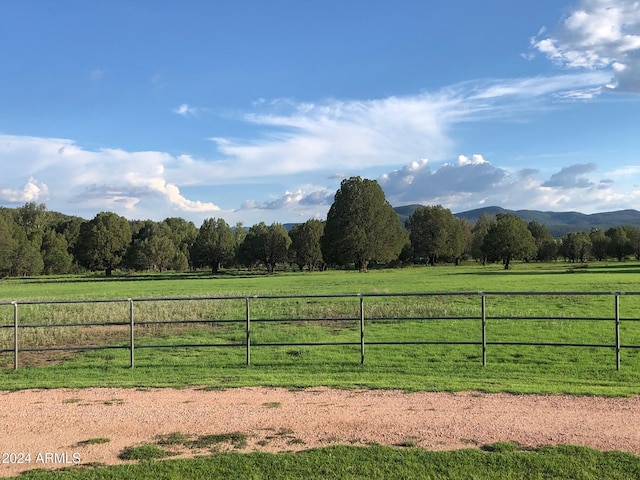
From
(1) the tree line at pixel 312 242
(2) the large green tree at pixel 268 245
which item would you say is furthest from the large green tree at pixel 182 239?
(2) the large green tree at pixel 268 245

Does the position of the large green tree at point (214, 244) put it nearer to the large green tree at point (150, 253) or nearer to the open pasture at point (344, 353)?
the large green tree at point (150, 253)

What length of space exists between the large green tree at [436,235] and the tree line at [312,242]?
21 centimetres

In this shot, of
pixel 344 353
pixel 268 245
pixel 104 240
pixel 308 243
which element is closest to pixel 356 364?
pixel 344 353

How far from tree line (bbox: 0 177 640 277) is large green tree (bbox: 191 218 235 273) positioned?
212 millimetres

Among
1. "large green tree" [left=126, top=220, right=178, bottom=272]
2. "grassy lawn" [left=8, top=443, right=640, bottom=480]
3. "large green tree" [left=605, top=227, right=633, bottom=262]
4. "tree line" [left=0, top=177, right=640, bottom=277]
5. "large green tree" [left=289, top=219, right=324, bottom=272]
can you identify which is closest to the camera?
"grassy lawn" [left=8, top=443, right=640, bottom=480]

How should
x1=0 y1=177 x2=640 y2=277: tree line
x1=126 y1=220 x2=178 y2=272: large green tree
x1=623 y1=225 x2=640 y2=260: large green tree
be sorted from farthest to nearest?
x1=623 y1=225 x2=640 y2=260: large green tree, x1=126 y1=220 x2=178 y2=272: large green tree, x1=0 y1=177 x2=640 y2=277: tree line

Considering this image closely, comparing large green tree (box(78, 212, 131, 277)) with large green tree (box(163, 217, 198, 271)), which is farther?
large green tree (box(163, 217, 198, 271))

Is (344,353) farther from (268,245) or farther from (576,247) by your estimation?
(576,247)

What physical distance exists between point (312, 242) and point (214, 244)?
22.0 metres

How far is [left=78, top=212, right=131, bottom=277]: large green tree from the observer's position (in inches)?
3629

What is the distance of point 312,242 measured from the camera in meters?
103

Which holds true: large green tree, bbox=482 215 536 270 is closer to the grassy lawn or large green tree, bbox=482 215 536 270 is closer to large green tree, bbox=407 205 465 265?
large green tree, bbox=407 205 465 265

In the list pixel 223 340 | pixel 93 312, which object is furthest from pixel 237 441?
pixel 93 312

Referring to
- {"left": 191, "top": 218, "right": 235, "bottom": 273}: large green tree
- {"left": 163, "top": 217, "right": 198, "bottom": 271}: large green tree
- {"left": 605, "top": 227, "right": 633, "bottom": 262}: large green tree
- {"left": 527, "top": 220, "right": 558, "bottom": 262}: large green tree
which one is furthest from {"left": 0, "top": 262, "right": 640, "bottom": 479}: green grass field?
{"left": 527, "top": 220, "right": 558, "bottom": 262}: large green tree
